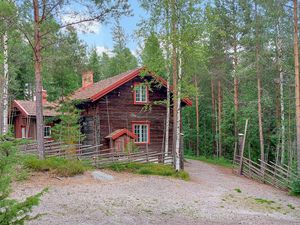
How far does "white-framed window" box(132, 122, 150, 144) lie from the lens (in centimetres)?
2216

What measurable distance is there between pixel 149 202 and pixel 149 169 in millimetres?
5127

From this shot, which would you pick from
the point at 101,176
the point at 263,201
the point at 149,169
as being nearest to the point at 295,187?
the point at 263,201

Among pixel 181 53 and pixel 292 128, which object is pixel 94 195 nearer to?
pixel 181 53

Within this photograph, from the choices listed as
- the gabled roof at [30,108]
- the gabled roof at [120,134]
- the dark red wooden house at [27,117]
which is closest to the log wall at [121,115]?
the gabled roof at [120,134]

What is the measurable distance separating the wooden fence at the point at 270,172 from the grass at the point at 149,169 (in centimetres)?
451

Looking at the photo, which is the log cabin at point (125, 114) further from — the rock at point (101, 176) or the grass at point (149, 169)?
the rock at point (101, 176)

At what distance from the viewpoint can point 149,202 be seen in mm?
10188

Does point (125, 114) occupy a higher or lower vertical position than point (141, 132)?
higher

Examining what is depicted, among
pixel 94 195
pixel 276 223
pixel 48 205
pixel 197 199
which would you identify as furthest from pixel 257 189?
pixel 48 205

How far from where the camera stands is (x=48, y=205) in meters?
8.84

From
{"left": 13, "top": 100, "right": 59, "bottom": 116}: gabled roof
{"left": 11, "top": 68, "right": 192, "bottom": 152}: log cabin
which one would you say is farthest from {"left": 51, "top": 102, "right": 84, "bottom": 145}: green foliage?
{"left": 13, "top": 100, "right": 59, "bottom": 116}: gabled roof

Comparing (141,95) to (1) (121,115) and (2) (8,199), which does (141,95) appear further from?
(2) (8,199)

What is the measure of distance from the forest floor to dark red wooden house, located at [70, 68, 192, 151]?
21.7 ft

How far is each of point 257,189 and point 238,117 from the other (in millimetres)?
11025
